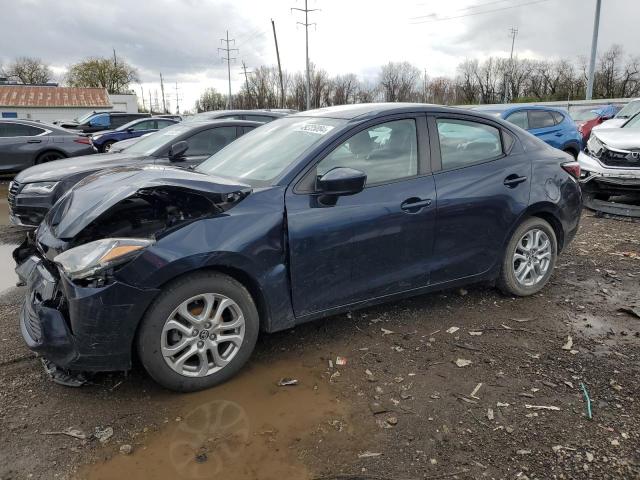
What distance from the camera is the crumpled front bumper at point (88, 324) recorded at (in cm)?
269

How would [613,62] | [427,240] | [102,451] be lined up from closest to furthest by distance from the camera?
[102,451]
[427,240]
[613,62]

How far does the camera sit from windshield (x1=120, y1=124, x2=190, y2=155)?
23.1ft

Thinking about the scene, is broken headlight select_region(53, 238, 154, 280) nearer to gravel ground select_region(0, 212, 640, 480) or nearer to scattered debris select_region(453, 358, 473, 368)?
gravel ground select_region(0, 212, 640, 480)

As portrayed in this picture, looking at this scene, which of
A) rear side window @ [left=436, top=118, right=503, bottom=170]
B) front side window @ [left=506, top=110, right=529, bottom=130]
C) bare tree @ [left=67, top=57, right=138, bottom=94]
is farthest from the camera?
bare tree @ [left=67, top=57, right=138, bottom=94]

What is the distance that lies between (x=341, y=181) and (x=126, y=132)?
51.4ft

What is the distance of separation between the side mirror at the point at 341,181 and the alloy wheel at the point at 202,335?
922 mm

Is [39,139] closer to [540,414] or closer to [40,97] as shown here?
[540,414]

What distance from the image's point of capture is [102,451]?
253cm

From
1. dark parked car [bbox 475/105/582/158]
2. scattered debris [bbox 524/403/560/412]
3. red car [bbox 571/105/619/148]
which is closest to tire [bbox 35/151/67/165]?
dark parked car [bbox 475/105/582/158]

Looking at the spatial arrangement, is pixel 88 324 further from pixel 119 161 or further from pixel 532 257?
Answer: pixel 119 161

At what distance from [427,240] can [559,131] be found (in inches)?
372

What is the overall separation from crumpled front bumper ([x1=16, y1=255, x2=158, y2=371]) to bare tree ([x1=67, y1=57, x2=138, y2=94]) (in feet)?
275

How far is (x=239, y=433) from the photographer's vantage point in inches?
105

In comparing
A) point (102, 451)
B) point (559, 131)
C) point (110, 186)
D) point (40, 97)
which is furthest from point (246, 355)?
point (40, 97)
